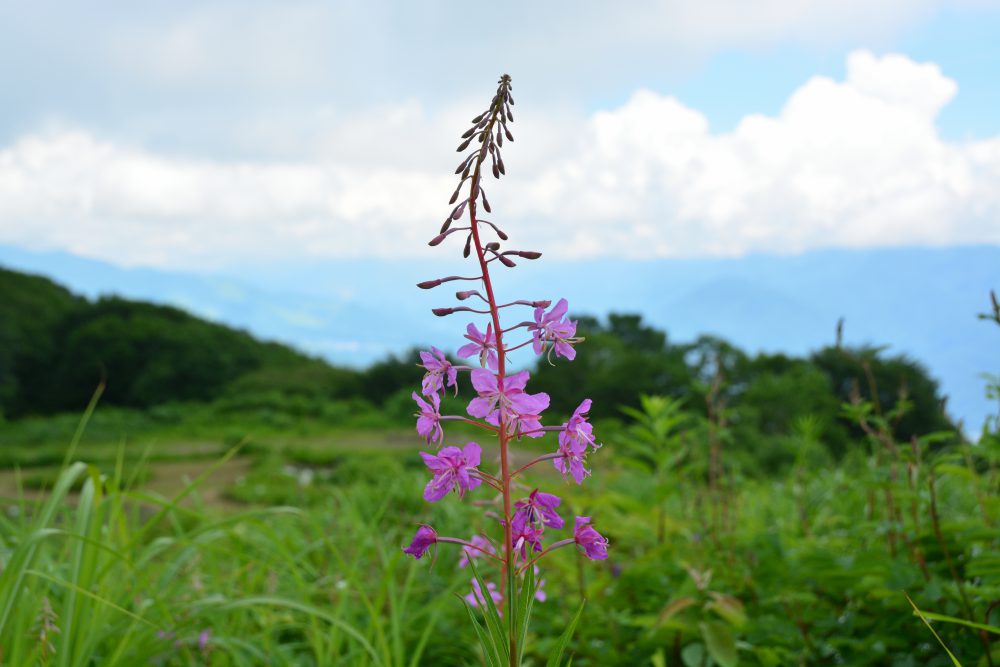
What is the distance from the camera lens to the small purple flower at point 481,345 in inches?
48.4

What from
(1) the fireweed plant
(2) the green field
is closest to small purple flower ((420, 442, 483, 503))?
(1) the fireweed plant

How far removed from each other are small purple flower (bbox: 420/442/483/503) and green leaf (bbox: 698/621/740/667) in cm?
140

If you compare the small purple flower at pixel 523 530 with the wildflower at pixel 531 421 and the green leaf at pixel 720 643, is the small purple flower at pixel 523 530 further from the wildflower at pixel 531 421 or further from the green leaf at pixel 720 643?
the green leaf at pixel 720 643

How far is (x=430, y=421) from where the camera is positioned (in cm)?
124

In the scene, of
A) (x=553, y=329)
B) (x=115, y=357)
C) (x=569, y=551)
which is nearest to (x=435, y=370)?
(x=553, y=329)

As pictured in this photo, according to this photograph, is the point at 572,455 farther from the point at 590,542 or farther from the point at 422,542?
the point at 422,542

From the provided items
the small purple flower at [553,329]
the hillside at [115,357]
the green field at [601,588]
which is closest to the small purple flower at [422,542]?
the small purple flower at [553,329]

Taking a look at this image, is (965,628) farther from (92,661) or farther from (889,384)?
(889,384)

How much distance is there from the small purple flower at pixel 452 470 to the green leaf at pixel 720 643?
1.40 m

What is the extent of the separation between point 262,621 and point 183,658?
11.0 inches

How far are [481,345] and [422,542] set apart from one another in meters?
0.32

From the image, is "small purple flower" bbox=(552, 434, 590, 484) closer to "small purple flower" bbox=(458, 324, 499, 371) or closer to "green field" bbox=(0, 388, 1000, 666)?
"small purple flower" bbox=(458, 324, 499, 371)

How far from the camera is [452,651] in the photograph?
3.00 metres

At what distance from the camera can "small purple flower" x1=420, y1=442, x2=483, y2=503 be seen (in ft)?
3.90
